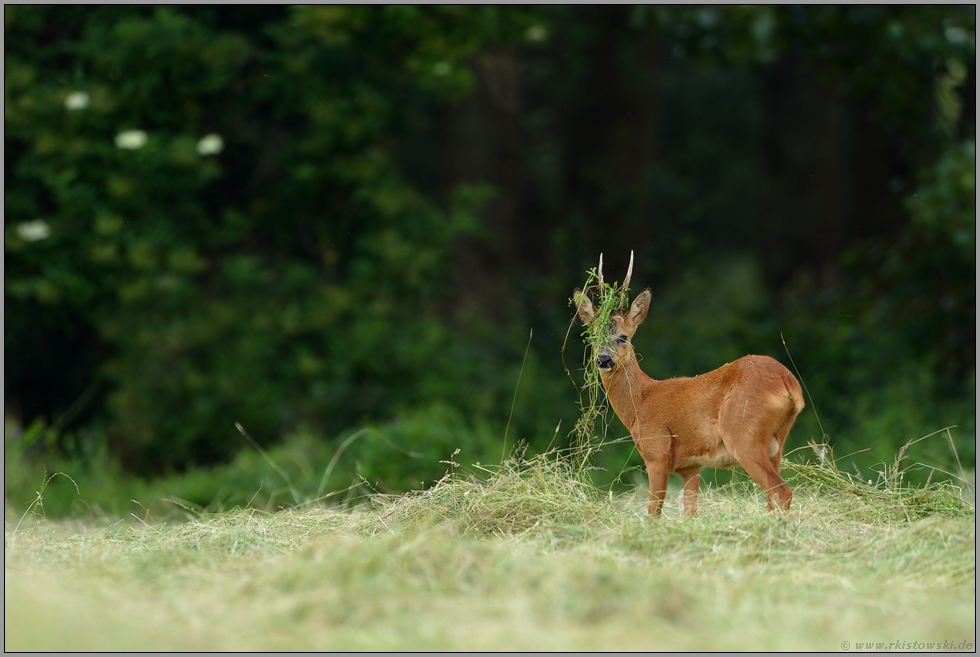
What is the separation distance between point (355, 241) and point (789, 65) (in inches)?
390

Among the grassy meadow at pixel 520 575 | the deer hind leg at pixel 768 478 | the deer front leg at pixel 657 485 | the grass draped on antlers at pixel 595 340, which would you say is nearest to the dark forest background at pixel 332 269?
the grass draped on antlers at pixel 595 340

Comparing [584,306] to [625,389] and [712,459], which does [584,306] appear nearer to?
[625,389]

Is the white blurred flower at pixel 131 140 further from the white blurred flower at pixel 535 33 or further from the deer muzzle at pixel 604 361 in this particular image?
the deer muzzle at pixel 604 361

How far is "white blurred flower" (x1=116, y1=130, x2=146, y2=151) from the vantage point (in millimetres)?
9938

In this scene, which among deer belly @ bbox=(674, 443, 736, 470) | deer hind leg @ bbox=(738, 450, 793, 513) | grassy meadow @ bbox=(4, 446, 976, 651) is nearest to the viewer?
grassy meadow @ bbox=(4, 446, 976, 651)

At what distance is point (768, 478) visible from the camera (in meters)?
4.53

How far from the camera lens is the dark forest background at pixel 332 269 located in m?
10.1

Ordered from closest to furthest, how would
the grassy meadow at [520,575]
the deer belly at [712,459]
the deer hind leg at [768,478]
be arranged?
the grassy meadow at [520,575] < the deer hind leg at [768,478] < the deer belly at [712,459]

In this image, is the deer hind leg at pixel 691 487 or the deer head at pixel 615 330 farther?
the deer hind leg at pixel 691 487

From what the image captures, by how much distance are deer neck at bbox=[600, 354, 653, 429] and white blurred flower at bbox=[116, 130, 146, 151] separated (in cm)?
645

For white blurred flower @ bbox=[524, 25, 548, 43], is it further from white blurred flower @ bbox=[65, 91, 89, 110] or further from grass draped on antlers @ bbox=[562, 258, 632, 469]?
grass draped on antlers @ bbox=[562, 258, 632, 469]

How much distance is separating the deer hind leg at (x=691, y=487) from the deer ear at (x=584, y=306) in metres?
0.82

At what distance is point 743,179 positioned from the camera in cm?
2159

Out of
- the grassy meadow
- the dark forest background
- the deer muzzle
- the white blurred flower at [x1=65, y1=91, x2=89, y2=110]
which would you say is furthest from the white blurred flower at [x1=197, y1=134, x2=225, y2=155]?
the deer muzzle
